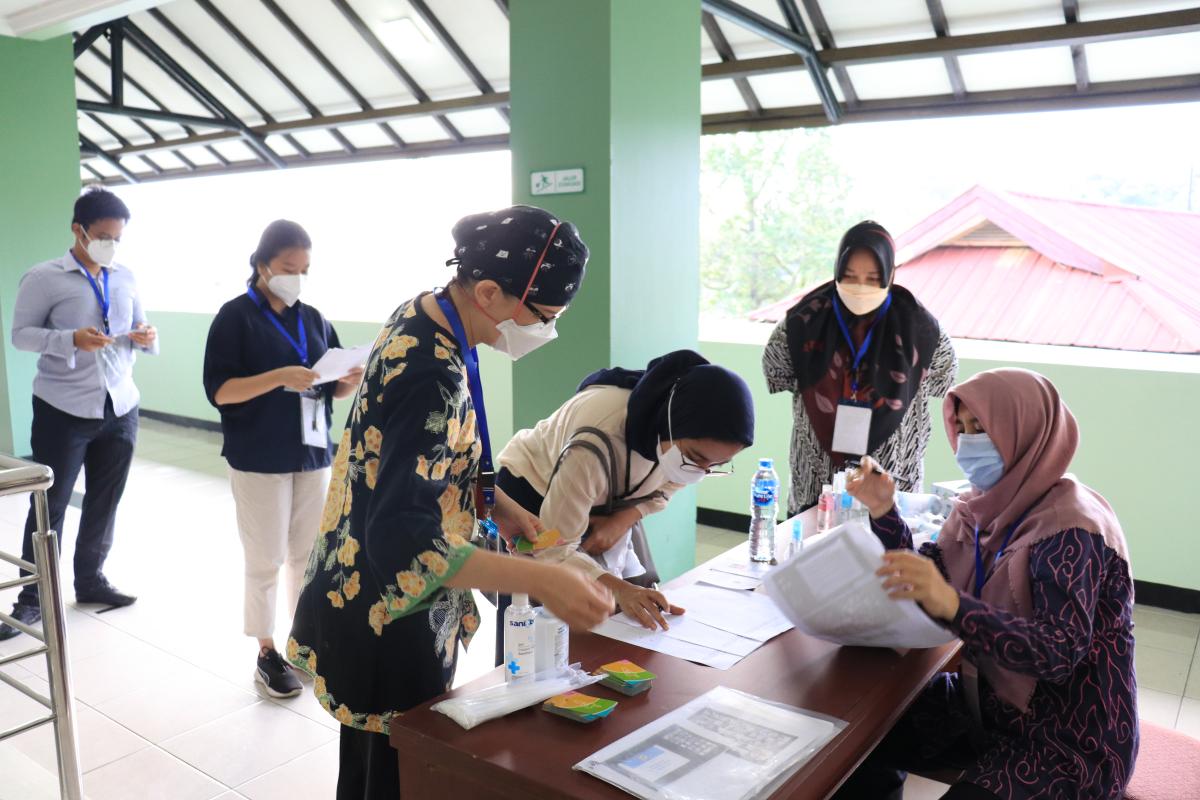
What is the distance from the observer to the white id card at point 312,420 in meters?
2.91

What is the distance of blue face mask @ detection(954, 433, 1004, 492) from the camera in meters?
1.58

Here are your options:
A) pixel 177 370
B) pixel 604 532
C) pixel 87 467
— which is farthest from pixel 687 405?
pixel 177 370

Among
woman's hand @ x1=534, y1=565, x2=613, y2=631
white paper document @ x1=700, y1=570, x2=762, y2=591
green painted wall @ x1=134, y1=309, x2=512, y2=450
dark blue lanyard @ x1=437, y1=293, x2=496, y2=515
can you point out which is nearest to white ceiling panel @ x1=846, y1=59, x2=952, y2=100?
white paper document @ x1=700, y1=570, x2=762, y2=591

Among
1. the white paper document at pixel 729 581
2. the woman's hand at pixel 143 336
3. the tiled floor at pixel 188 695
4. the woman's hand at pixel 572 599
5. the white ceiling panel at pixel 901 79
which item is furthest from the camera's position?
the white ceiling panel at pixel 901 79

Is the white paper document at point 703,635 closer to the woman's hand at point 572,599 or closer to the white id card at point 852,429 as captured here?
the woman's hand at point 572,599

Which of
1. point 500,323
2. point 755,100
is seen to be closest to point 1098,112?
point 755,100

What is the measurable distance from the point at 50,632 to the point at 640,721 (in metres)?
1.33

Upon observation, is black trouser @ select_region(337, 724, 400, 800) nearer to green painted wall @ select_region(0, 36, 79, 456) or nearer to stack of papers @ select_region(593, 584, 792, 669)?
stack of papers @ select_region(593, 584, 792, 669)

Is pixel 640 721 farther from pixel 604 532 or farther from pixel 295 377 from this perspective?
pixel 295 377

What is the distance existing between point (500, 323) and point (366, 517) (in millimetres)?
363

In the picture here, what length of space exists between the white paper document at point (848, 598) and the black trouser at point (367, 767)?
2.36ft

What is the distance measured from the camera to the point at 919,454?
2744mm

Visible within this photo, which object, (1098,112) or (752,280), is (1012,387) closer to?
(1098,112)

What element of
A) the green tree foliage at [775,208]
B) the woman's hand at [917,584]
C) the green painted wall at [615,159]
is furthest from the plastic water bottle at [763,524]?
the green tree foliage at [775,208]
